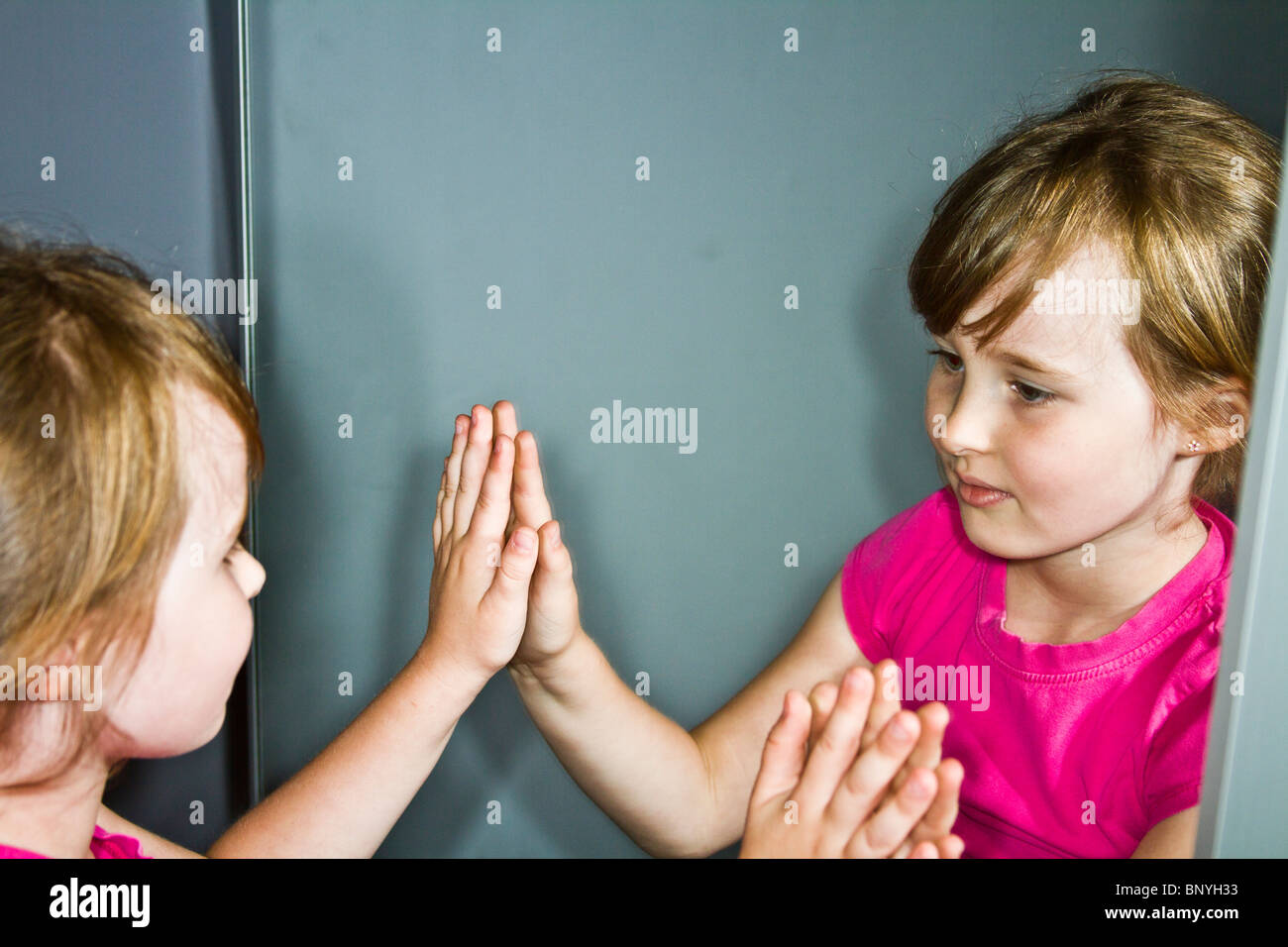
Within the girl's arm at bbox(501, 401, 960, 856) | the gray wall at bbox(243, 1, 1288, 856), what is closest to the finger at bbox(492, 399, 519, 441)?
the girl's arm at bbox(501, 401, 960, 856)

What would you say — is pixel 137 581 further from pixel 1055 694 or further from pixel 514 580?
pixel 1055 694

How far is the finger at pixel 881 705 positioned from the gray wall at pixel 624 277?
553 mm

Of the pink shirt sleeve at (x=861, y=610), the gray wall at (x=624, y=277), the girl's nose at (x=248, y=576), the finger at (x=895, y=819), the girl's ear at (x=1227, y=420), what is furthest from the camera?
the gray wall at (x=624, y=277)

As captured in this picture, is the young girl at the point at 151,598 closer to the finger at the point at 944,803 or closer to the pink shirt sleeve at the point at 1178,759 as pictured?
the finger at the point at 944,803

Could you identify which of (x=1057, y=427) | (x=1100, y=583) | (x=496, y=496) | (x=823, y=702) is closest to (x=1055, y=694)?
(x=1100, y=583)

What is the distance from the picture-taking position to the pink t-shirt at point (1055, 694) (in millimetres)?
675

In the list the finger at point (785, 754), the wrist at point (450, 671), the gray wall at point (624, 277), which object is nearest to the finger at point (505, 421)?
the wrist at point (450, 671)

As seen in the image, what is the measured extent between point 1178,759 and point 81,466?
61cm

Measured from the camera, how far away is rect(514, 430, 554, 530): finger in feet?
2.24

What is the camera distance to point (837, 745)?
1.62ft

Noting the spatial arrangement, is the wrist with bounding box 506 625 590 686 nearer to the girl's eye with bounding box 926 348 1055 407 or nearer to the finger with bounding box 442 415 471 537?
the finger with bounding box 442 415 471 537

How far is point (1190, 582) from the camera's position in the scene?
0.72 meters

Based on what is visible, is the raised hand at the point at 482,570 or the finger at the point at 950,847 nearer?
the finger at the point at 950,847
